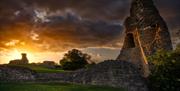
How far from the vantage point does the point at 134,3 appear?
187ft

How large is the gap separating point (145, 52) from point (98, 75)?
21.6 m

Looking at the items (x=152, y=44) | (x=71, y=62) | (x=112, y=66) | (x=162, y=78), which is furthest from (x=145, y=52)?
(x=112, y=66)

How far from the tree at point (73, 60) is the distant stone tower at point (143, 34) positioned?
563cm

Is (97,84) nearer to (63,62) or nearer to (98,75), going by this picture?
(98,75)

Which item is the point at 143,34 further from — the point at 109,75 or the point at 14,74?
the point at 14,74

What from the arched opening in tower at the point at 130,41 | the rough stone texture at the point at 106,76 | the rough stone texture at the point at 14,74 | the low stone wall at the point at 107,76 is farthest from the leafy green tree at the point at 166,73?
the arched opening in tower at the point at 130,41

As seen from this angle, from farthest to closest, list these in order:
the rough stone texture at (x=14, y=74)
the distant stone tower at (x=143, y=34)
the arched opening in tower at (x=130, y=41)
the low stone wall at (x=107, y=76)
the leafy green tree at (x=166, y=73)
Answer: the arched opening in tower at (x=130, y=41), the distant stone tower at (x=143, y=34), the leafy green tree at (x=166, y=73), the low stone wall at (x=107, y=76), the rough stone texture at (x=14, y=74)

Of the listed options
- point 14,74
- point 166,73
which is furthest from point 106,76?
point 14,74

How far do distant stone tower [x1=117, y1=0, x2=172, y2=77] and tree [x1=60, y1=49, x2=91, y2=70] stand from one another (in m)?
5.63

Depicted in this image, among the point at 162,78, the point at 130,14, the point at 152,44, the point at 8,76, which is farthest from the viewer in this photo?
the point at 130,14

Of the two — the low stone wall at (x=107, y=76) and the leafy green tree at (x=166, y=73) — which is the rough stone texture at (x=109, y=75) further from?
the leafy green tree at (x=166, y=73)

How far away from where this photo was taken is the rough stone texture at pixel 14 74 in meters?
31.0

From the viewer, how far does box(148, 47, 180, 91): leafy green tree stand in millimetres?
36719

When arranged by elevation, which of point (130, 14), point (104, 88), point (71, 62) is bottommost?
point (104, 88)
